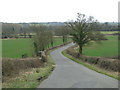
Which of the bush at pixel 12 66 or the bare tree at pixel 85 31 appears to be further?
the bare tree at pixel 85 31

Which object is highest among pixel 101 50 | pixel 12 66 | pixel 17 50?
pixel 12 66

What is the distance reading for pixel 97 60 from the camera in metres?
28.6

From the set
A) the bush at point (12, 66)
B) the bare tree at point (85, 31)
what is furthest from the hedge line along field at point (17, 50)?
the bush at point (12, 66)

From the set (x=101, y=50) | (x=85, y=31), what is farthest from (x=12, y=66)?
(x=101, y=50)

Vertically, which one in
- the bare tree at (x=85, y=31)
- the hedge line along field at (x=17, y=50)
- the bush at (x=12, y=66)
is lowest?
the hedge line along field at (x=17, y=50)

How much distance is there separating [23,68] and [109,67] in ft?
33.5

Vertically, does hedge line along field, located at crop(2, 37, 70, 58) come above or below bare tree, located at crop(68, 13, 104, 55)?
below

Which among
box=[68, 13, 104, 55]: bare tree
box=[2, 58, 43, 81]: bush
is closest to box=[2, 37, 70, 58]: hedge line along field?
box=[68, 13, 104, 55]: bare tree

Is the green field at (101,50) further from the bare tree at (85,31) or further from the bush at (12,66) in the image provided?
the bush at (12,66)

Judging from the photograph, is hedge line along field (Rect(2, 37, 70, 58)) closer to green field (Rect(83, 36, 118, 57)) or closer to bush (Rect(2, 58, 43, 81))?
green field (Rect(83, 36, 118, 57))

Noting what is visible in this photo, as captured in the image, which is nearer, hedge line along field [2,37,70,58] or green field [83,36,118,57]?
green field [83,36,118,57]

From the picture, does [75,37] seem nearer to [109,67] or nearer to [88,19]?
[88,19]

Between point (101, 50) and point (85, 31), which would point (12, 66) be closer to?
point (85, 31)

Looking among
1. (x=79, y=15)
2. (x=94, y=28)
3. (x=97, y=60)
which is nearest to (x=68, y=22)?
(x=79, y=15)
